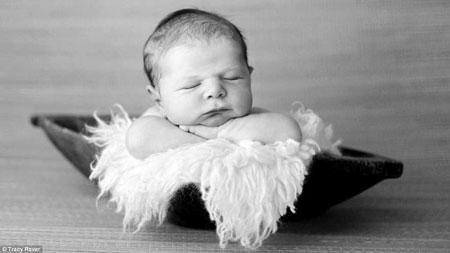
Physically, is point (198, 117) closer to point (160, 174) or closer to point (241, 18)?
point (160, 174)

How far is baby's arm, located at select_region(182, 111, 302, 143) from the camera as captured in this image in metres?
1.20

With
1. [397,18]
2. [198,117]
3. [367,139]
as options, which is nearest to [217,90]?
[198,117]

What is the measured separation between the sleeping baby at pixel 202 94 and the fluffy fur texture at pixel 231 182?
0.04m

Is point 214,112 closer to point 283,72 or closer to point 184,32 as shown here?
point 184,32

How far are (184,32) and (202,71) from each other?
0.26ft

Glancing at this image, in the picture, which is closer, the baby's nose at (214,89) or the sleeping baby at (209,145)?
the sleeping baby at (209,145)

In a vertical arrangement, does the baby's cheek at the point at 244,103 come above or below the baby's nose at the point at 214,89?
below

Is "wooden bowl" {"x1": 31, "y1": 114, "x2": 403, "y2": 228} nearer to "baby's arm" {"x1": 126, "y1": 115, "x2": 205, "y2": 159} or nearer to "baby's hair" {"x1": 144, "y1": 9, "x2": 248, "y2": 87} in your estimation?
"baby's arm" {"x1": 126, "y1": 115, "x2": 205, "y2": 159}

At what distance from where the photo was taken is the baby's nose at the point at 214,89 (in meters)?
1.23

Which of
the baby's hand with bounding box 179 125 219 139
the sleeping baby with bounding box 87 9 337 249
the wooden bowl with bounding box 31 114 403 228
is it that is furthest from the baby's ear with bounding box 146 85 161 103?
the wooden bowl with bounding box 31 114 403 228

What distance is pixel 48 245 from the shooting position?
1185 millimetres

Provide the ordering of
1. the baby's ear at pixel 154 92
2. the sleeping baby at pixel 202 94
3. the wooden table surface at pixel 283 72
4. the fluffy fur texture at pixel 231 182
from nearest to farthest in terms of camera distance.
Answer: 1. the fluffy fur texture at pixel 231 182
2. the sleeping baby at pixel 202 94
3. the baby's ear at pixel 154 92
4. the wooden table surface at pixel 283 72

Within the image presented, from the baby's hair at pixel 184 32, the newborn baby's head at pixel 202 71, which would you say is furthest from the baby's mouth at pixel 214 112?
the baby's hair at pixel 184 32

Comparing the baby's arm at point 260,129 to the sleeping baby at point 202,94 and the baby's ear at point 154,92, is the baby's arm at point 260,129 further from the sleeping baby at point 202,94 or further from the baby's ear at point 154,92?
the baby's ear at point 154,92
